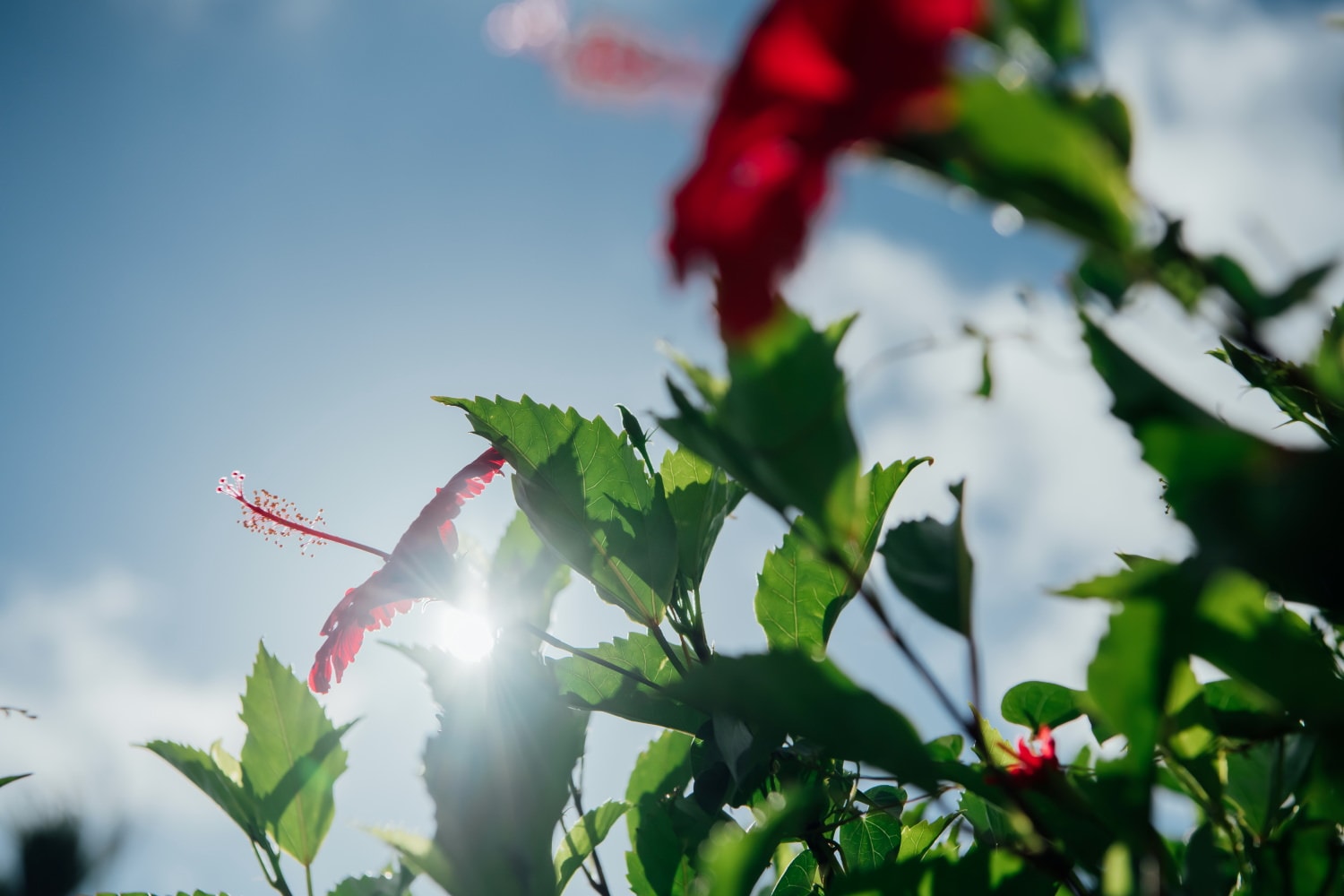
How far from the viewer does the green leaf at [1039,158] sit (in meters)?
0.43

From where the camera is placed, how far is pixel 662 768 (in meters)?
1.36

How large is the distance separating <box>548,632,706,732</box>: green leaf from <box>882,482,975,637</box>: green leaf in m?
0.64

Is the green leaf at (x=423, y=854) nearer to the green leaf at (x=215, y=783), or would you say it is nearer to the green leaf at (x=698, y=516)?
the green leaf at (x=215, y=783)

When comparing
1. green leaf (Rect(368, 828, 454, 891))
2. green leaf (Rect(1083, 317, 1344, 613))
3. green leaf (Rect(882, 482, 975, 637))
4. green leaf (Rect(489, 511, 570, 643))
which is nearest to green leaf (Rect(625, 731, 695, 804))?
green leaf (Rect(489, 511, 570, 643))

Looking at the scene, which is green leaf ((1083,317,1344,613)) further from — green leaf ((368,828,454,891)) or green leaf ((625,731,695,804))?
green leaf ((625,731,695,804))

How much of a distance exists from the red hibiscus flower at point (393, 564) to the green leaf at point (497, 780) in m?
0.49

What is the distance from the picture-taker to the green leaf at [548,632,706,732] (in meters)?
1.31

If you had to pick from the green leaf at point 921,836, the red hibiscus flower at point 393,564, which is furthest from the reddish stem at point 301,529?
the green leaf at point 921,836

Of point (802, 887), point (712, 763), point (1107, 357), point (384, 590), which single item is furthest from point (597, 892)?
point (1107, 357)

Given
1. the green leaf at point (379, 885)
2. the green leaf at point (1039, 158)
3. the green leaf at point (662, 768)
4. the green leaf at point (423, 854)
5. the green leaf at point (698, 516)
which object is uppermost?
the green leaf at point (1039, 158)

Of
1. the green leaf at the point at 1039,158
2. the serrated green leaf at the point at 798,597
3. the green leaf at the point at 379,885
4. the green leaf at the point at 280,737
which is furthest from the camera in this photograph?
the serrated green leaf at the point at 798,597

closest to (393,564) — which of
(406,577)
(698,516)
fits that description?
(406,577)

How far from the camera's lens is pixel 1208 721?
75 cm

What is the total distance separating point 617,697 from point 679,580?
202 mm
